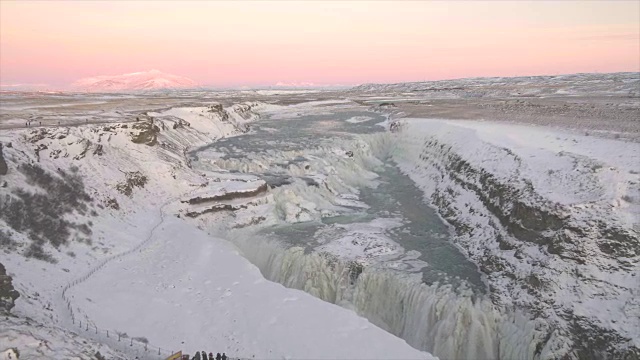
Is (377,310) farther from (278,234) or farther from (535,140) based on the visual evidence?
(535,140)

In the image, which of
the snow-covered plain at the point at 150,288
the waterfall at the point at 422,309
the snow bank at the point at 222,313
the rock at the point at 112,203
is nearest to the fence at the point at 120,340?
the snow-covered plain at the point at 150,288

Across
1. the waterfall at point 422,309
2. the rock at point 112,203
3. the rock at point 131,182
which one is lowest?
the waterfall at point 422,309

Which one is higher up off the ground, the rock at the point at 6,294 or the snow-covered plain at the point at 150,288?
the rock at the point at 6,294

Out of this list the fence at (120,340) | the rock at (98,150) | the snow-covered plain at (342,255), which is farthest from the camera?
the rock at (98,150)

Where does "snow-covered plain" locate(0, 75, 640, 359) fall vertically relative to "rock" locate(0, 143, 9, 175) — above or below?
below

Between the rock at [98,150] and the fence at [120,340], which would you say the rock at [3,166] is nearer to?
the rock at [98,150]

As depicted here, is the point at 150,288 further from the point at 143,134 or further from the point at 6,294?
the point at 143,134

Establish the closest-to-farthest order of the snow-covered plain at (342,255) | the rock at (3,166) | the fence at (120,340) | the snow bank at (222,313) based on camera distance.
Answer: the fence at (120,340) < the snow bank at (222,313) < the snow-covered plain at (342,255) < the rock at (3,166)

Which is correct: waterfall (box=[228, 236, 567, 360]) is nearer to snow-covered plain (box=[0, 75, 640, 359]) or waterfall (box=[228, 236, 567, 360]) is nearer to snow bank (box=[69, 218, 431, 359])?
snow-covered plain (box=[0, 75, 640, 359])

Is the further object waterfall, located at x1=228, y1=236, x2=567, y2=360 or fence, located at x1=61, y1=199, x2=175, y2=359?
waterfall, located at x1=228, y1=236, x2=567, y2=360

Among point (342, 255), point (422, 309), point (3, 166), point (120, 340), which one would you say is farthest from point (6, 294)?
point (422, 309)

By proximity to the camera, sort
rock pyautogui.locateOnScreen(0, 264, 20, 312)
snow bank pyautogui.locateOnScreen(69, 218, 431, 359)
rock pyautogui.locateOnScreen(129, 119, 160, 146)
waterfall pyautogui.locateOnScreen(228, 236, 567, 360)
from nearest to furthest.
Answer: rock pyautogui.locateOnScreen(0, 264, 20, 312) < snow bank pyautogui.locateOnScreen(69, 218, 431, 359) < waterfall pyautogui.locateOnScreen(228, 236, 567, 360) < rock pyautogui.locateOnScreen(129, 119, 160, 146)

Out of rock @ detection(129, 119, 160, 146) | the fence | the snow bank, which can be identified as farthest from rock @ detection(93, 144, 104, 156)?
the fence
